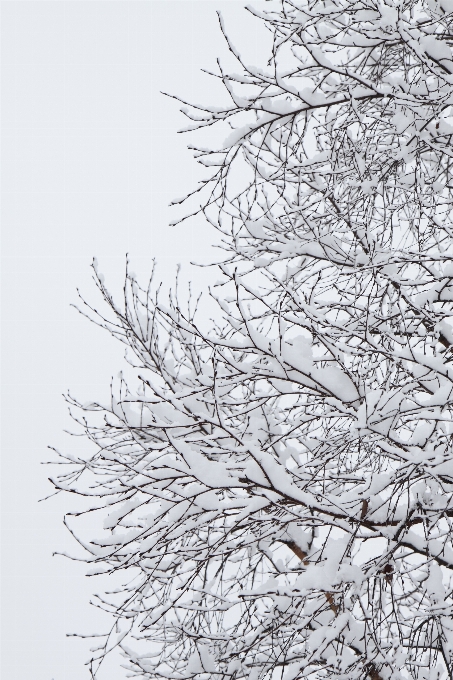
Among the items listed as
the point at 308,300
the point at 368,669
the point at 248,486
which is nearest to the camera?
the point at 248,486

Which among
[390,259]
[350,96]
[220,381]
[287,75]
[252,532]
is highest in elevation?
[287,75]

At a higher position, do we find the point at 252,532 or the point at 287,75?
the point at 287,75

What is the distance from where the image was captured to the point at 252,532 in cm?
326

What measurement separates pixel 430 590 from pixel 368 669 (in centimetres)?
52

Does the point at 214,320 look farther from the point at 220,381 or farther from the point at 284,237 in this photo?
the point at 220,381

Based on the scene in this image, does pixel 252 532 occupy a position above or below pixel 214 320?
below

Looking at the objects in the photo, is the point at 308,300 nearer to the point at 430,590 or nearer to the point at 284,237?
the point at 284,237

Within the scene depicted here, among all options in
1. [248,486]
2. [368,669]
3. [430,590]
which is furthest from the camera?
[368,669]

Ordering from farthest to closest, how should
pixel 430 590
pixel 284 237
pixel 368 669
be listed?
pixel 284 237 → pixel 368 669 → pixel 430 590

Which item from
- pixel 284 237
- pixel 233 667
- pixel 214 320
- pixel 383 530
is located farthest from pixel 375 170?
pixel 233 667

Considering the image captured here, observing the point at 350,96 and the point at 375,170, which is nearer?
the point at 350,96

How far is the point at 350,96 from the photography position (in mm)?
2771

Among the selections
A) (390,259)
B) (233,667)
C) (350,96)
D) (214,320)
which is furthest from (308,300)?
(233,667)

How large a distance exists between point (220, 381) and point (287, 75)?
4.63 feet
